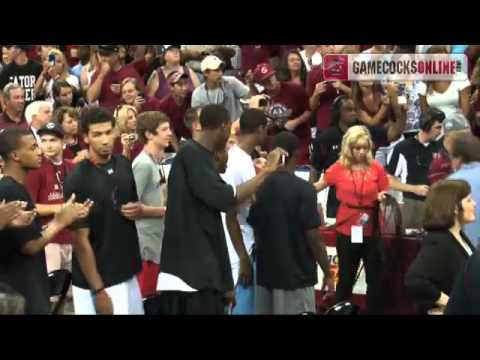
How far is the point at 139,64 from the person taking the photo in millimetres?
13969

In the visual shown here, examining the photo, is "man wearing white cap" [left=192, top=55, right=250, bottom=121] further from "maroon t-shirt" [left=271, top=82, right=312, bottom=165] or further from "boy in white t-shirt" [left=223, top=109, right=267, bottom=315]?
"boy in white t-shirt" [left=223, top=109, right=267, bottom=315]

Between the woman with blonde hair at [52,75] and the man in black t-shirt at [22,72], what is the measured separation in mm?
86

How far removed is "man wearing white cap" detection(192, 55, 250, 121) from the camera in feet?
39.7

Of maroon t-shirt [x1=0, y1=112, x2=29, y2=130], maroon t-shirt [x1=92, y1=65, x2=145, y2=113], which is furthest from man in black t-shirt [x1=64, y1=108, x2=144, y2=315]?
maroon t-shirt [x1=92, y1=65, x2=145, y2=113]

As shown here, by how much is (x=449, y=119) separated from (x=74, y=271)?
483 centimetres

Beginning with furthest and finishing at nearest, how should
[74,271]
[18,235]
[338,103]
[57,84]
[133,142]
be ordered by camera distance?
[57,84] → [338,103] → [133,142] → [74,271] → [18,235]

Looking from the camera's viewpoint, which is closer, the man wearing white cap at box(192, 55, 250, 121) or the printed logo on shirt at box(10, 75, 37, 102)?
the man wearing white cap at box(192, 55, 250, 121)

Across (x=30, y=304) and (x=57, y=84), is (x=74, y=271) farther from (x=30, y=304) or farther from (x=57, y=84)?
(x=57, y=84)

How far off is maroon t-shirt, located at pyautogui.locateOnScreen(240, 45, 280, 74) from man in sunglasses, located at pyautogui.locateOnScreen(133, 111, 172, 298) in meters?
5.97

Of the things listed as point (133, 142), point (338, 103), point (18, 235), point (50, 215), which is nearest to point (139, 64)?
point (338, 103)

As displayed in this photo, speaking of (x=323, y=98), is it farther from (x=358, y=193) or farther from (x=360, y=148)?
(x=358, y=193)

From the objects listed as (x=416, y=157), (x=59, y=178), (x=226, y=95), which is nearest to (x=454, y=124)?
(x=416, y=157)

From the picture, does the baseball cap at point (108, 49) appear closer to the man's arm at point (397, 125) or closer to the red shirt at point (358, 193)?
the man's arm at point (397, 125)

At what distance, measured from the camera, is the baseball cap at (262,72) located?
1292 cm
